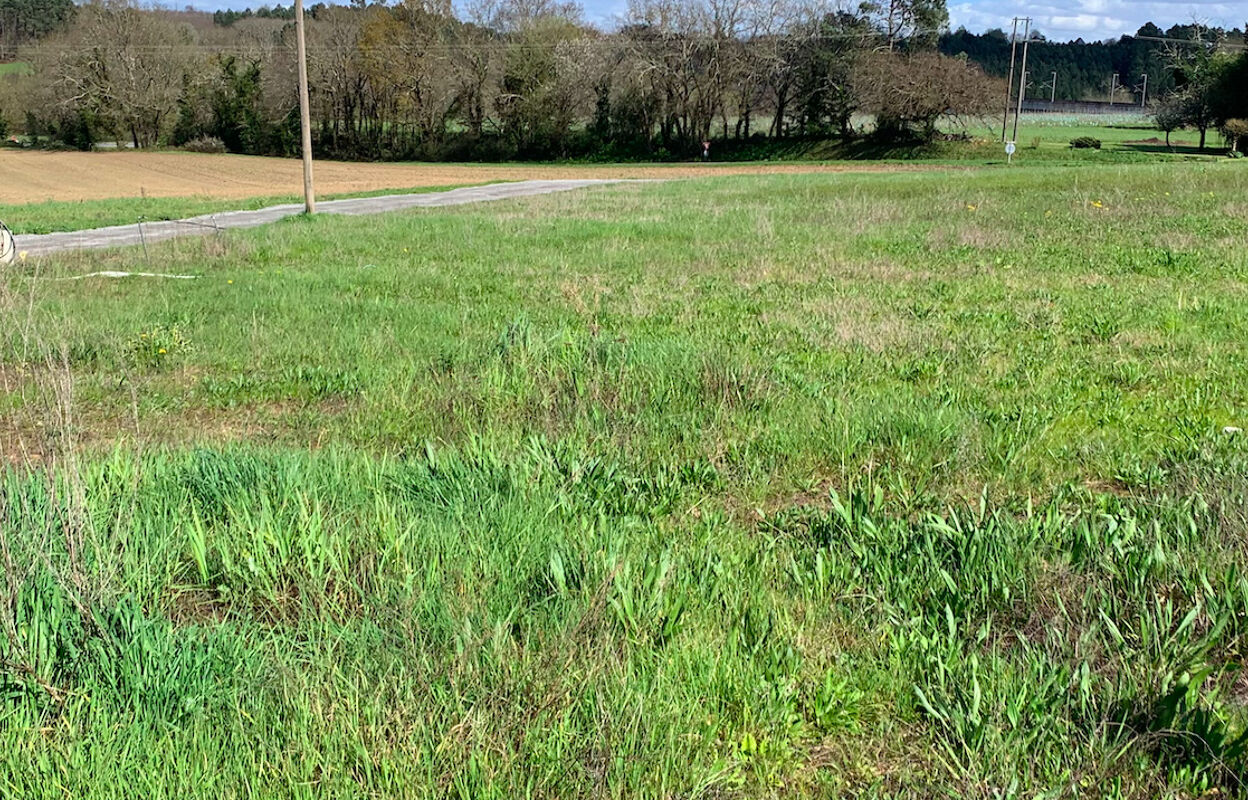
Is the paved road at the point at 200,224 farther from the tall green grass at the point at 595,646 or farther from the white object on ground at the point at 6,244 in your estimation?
the tall green grass at the point at 595,646

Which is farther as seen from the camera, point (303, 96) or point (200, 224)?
point (200, 224)

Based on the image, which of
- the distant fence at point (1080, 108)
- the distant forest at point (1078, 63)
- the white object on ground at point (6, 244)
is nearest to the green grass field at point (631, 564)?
the white object on ground at point (6, 244)

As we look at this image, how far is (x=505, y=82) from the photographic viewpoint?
243 feet

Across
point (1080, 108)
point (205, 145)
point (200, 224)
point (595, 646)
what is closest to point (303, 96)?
point (200, 224)

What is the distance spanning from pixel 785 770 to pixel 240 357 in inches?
258

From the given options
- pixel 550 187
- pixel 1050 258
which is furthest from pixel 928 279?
pixel 550 187

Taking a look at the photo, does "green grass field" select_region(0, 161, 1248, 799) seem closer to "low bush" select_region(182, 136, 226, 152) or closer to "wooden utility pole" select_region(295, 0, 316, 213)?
"wooden utility pole" select_region(295, 0, 316, 213)

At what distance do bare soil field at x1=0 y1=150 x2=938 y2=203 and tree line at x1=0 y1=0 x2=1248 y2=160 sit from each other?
9515 millimetres

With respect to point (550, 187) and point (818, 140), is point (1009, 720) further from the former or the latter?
point (818, 140)

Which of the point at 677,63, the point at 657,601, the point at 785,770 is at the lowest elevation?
the point at 785,770

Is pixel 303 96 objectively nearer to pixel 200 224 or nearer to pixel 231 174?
pixel 200 224

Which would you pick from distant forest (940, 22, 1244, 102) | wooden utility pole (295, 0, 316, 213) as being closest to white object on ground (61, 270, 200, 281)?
wooden utility pole (295, 0, 316, 213)

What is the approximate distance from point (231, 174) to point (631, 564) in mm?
62113

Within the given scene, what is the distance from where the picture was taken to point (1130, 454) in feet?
16.5
